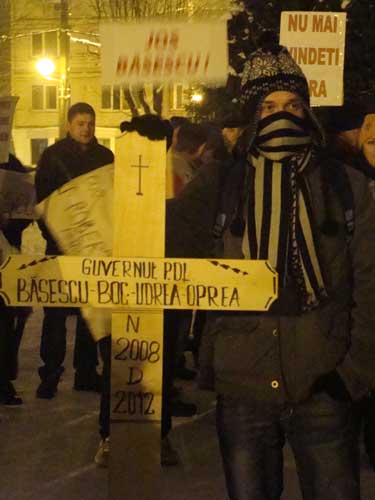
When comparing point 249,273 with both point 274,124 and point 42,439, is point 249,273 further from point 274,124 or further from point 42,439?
point 42,439

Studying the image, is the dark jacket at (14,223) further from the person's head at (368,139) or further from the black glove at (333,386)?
the black glove at (333,386)

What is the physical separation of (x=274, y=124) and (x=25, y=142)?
46.8m

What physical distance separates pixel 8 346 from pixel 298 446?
391 cm

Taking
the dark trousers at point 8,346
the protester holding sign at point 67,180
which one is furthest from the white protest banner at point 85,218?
the protester holding sign at point 67,180

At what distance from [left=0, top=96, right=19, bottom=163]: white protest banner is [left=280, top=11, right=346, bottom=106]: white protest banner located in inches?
73.1

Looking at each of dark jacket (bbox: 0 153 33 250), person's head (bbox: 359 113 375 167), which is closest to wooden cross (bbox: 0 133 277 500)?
person's head (bbox: 359 113 375 167)

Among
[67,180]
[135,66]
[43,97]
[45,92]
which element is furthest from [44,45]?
[135,66]

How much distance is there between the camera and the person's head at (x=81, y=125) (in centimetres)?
722

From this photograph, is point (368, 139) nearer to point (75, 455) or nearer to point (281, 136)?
point (75, 455)

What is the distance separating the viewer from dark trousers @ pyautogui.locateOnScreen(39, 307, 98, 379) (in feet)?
24.1

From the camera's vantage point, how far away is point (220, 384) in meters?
3.21

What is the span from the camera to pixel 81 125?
7.23 metres

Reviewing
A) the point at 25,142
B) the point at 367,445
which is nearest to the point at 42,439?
the point at 367,445

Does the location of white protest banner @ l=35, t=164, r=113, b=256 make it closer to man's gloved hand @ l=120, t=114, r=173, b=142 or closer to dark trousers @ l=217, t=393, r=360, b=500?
man's gloved hand @ l=120, t=114, r=173, b=142
